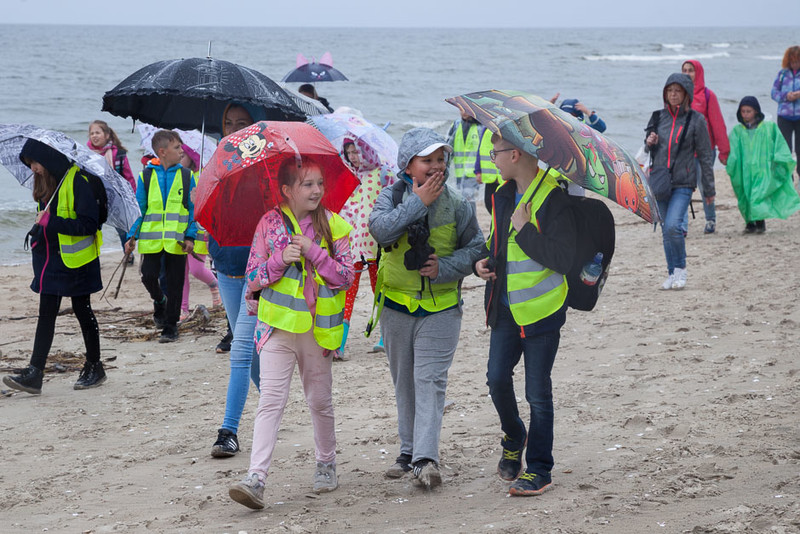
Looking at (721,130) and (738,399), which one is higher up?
(721,130)

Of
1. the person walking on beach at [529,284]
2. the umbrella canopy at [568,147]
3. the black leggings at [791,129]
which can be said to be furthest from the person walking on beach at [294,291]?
the black leggings at [791,129]

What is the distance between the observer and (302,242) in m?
4.20

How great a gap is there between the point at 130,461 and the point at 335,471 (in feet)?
4.28

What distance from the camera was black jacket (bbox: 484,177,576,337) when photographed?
4.18 m

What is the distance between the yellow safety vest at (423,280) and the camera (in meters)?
4.52

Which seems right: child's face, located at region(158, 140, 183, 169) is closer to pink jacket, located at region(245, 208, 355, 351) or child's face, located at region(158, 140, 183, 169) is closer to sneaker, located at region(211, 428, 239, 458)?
sneaker, located at region(211, 428, 239, 458)

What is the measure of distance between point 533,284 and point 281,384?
4.04ft

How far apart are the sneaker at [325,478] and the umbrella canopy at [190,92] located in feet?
6.45

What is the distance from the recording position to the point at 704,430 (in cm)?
511

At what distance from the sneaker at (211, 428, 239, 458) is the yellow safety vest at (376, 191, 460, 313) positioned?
130cm

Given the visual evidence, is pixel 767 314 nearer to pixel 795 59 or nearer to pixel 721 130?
pixel 721 130

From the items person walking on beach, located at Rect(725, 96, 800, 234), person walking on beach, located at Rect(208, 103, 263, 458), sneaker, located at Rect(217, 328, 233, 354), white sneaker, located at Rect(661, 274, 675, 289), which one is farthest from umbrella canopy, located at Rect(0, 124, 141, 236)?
person walking on beach, located at Rect(725, 96, 800, 234)

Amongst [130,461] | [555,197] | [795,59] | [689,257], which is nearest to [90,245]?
[130,461]

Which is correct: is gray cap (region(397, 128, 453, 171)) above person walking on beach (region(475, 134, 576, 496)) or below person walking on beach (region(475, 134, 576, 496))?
above
